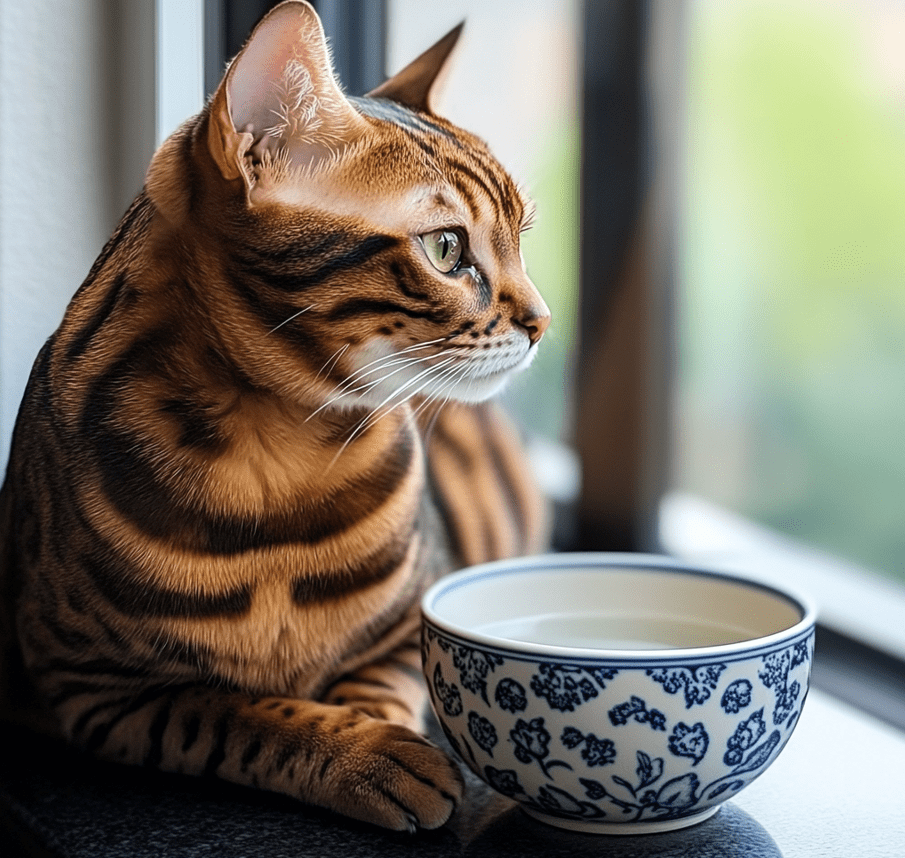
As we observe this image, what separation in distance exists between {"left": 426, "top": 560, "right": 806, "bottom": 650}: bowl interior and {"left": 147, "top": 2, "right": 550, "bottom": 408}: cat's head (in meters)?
0.12

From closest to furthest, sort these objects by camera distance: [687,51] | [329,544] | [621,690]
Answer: [621,690], [329,544], [687,51]

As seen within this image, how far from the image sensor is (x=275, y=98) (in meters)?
0.54

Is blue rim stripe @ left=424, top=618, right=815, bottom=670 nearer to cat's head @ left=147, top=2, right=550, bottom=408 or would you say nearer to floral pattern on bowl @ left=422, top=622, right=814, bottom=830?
floral pattern on bowl @ left=422, top=622, right=814, bottom=830

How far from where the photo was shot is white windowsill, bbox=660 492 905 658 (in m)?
0.91

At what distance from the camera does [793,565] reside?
3.59 feet

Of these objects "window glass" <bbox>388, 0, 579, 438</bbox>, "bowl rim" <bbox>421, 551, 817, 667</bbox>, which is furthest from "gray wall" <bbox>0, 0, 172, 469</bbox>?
"bowl rim" <bbox>421, 551, 817, 667</bbox>

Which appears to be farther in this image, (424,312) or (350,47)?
(350,47)

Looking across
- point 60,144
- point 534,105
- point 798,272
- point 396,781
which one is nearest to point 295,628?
point 396,781

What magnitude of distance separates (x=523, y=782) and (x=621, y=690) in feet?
0.23

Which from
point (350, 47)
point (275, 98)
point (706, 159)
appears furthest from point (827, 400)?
point (275, 98)

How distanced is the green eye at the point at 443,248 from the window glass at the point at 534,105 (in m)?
0.16

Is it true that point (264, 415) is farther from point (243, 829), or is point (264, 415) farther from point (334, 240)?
point (243, 829)

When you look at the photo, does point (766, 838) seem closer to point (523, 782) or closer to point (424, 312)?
point (523, 782)

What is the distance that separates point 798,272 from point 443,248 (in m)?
0.60
